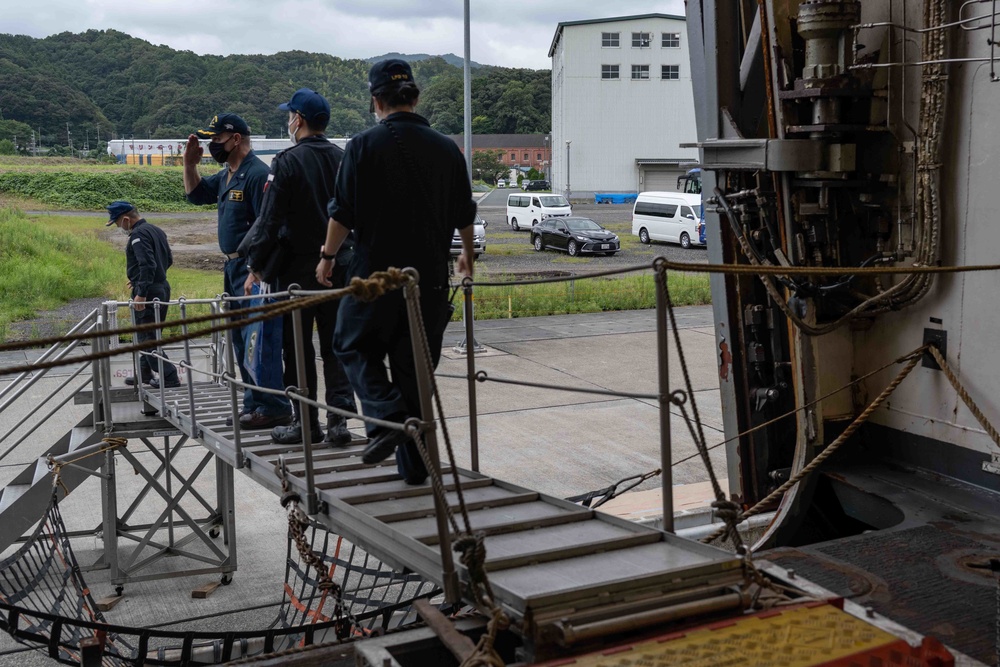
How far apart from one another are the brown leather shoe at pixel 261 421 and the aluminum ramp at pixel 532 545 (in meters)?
0.83

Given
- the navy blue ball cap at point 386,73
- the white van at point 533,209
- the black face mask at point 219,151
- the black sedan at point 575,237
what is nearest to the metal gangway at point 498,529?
the navy blue ball cap at point 386,73

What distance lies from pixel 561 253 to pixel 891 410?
2998cm

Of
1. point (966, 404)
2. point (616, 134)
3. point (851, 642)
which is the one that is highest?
point (616, 134)

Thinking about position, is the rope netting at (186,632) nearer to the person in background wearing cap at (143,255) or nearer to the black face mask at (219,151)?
the black face mask at (219,151)

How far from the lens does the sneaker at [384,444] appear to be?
3883 mm

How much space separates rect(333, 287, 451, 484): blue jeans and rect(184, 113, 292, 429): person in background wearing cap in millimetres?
1827

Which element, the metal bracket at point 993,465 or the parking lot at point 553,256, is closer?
the metal bracket at point 993,465

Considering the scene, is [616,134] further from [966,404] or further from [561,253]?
[966,404]

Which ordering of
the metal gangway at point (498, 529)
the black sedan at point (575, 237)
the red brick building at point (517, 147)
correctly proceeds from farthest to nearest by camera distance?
1. the red brick building at point (517, 147)
2. the black sedan at point (575, 237)
3. the metal gangway at point (498, 529)

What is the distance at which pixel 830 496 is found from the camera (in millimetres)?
5488

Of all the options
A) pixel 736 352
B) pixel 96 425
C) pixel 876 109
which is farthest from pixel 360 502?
pixel 96 425

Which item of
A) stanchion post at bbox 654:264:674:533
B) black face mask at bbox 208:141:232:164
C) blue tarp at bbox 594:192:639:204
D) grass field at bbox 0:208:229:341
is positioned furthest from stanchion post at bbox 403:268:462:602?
blue tarp at bbox 594:192:639:204

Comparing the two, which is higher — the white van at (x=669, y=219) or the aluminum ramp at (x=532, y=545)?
the white van at (x=669, y=219)

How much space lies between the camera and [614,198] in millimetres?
64750
